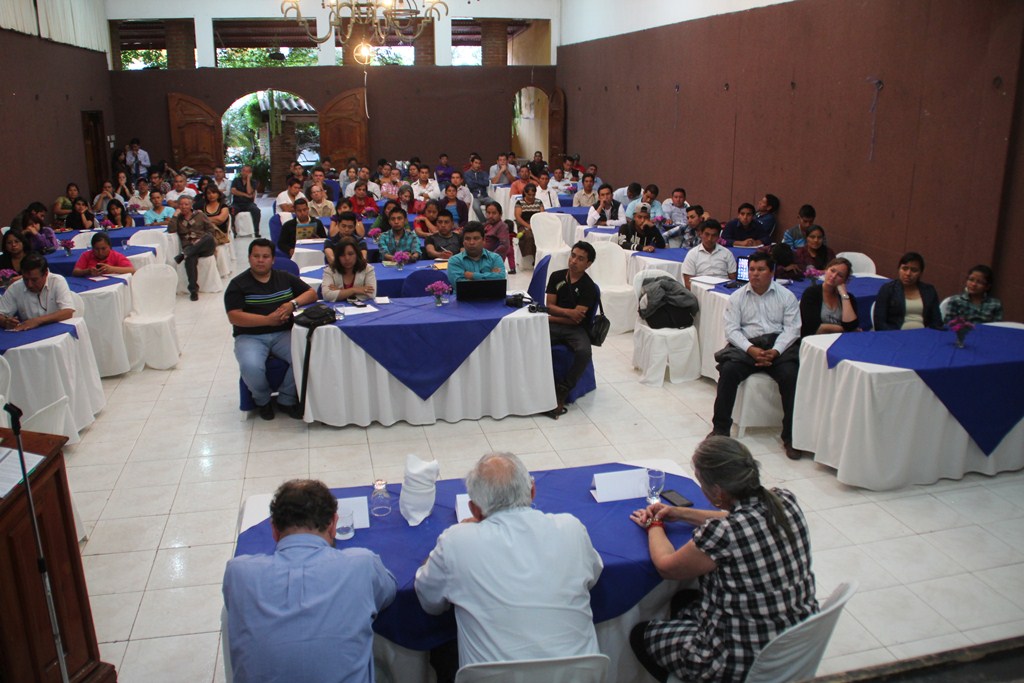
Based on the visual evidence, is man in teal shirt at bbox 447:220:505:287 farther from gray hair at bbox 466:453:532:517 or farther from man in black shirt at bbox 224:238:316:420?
gray hair at bbox 466:453:532:517

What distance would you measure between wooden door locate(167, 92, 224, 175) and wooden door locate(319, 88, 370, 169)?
80.5 inches

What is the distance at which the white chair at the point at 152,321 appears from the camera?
6.80 metres

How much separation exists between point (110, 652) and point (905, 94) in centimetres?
712

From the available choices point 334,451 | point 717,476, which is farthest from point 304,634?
point 334,451

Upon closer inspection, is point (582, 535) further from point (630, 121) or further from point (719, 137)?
point (630, 121)

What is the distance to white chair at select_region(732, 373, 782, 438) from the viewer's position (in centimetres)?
542

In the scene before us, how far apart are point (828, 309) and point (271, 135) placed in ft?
59.3

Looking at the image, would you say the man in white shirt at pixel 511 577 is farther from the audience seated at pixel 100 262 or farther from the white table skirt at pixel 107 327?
the audience seated at pixel 100 262

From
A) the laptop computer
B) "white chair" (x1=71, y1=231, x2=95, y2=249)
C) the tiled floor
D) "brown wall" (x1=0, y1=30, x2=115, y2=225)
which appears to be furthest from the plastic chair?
"brown wall" (x1=0, y1=30, x2=115, y2=225)

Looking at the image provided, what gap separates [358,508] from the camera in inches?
118

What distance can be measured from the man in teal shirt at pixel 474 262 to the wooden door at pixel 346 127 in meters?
11.1

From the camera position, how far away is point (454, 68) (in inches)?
657

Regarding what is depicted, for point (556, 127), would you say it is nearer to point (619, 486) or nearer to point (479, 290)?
point (479, 290)

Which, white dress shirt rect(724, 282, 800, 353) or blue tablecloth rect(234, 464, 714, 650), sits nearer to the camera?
blue tablecloth rect(234, 464, 714, 650)
